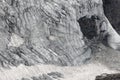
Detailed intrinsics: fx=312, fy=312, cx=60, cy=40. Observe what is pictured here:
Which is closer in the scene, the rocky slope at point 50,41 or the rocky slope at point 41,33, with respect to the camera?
the rocky slope at point 50,41

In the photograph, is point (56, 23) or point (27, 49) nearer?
point (27, 49)

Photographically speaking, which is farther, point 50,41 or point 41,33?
point 50,41

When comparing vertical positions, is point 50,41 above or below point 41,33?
below

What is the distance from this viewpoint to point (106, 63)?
133ft

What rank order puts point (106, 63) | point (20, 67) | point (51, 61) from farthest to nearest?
point (106, 63) → point (51, 61) → point (20, 67)

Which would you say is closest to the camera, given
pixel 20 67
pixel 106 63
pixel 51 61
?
pixel 20 67

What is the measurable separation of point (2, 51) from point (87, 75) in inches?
393

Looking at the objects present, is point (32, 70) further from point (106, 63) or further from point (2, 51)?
point (106, 63)

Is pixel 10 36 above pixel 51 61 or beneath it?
above

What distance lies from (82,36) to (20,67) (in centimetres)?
1144

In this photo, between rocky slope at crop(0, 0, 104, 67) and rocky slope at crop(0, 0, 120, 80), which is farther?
rocky slope at crop(0, 0, 104, 67)

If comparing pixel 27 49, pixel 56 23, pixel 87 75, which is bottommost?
pixel 87 75

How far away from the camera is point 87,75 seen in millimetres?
35719

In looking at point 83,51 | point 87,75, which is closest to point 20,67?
point 87,75
